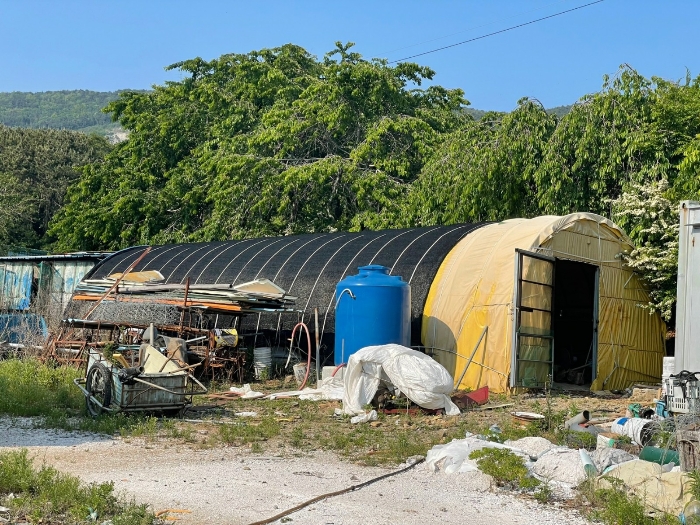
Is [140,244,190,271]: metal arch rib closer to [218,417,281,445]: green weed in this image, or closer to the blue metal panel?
the blue metal panel

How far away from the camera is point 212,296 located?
16453 mm

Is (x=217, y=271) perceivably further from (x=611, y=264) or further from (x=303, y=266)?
(x=611, y=264)

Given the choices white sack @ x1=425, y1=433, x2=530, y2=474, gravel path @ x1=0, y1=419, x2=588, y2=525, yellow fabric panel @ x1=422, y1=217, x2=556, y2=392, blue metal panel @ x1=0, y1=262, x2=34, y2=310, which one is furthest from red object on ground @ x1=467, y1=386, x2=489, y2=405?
blue metal panel @ x1=0, y1=262, x2=34, y2=310

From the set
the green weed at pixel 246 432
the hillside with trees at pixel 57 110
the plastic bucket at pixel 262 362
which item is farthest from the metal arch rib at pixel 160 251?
the hillside with trees at pixel 57 110

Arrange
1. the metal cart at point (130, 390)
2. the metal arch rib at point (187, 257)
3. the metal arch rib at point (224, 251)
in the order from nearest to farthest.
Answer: the metal cart at point (130, 390)
the metal arch rib at point (224, 251)
the metal arch rib at point (187, 257)

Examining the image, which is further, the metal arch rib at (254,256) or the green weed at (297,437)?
the metal arch rib at (254,256)

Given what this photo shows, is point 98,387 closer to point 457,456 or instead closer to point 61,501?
point 61,501

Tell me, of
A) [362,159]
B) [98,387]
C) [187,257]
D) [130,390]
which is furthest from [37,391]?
[362,159]

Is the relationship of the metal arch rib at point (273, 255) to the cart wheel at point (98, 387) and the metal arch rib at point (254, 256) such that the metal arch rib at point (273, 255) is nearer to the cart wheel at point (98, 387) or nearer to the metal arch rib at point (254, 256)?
the metal arch rib at point (254, 256)

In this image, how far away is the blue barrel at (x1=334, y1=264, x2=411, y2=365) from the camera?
49.1 feet

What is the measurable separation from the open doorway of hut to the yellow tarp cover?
116 cm

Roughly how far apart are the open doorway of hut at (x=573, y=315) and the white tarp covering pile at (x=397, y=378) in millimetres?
7252

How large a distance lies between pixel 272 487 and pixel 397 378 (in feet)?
15.3

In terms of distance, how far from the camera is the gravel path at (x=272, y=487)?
6.71 m
